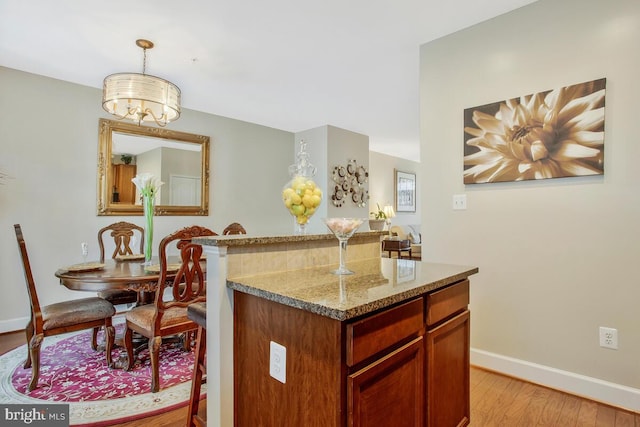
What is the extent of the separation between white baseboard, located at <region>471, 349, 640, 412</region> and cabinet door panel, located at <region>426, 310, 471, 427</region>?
843mm

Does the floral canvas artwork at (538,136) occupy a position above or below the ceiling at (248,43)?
below

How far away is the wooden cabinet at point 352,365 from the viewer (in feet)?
3.15

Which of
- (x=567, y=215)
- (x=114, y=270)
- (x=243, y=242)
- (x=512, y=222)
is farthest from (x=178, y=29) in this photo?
(x=567, y=215)

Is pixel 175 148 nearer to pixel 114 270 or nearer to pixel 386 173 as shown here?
pixel 114 270

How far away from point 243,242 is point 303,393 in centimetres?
57

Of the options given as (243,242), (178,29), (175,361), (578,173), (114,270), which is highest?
(178,29)

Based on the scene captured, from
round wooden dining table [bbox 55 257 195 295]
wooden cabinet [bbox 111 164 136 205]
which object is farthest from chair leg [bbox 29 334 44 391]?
wooden cabinet [bbox 111 164 136 205]

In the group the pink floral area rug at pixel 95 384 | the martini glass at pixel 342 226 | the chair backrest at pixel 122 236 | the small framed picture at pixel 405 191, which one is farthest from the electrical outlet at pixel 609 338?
the small framed picture at pixel 405 191

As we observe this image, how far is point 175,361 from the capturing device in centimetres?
251

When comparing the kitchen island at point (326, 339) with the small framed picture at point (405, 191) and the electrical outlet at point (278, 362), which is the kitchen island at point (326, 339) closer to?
the electrical outlet at point (278, 362)

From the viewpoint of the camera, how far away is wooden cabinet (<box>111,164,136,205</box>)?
368 cm

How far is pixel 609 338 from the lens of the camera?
193 centimetres

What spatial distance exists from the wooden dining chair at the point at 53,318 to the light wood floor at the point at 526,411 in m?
0.81

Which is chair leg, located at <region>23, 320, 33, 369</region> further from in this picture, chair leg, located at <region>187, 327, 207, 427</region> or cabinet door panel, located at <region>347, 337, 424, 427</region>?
cabinet door panel, located at <region>347, 337, 424, 427</region>
